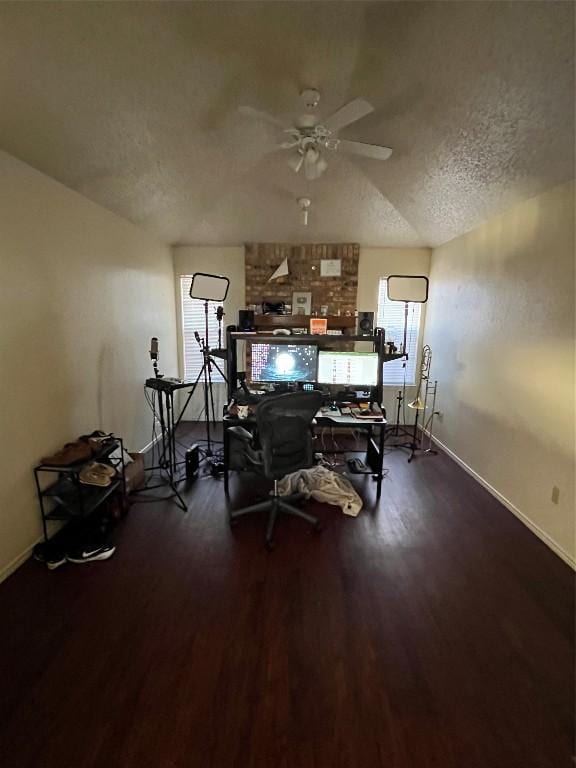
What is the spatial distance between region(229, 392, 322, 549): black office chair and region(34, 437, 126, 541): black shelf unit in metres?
0.98

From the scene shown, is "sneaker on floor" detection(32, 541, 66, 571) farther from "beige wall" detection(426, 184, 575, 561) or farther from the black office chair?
"beige wall" detection(426, 184, 575, 561)

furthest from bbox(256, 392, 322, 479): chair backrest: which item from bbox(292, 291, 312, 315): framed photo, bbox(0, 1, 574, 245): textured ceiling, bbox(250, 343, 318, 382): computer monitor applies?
bbox(292, 291, 312, 315): framed photo

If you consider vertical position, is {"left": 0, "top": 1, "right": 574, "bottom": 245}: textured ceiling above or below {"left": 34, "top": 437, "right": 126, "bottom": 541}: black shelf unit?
above

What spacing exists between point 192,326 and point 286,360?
92.4 inches

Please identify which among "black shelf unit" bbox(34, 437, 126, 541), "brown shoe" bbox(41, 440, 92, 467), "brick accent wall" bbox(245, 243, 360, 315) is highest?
"brick accent wall" bbox(245, 243, 360, 315)

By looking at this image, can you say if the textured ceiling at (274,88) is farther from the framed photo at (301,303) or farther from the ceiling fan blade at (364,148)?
the framed photo at (301,303)

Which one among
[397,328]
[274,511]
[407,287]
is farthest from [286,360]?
[397,328]

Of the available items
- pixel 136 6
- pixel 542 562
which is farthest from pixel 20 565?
pixel 542 562

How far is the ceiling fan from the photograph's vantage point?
6.57ft

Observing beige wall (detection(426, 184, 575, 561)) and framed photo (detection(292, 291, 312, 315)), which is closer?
beige wall (detection(426, 184, 575, 561))

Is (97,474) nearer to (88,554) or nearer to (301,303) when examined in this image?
(88,554)

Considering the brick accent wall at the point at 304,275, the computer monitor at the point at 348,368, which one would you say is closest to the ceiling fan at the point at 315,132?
the computer monitor at the point at 348,368

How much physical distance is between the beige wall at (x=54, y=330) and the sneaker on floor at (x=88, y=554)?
0.31 meters

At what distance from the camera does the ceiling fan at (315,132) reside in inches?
78.8
